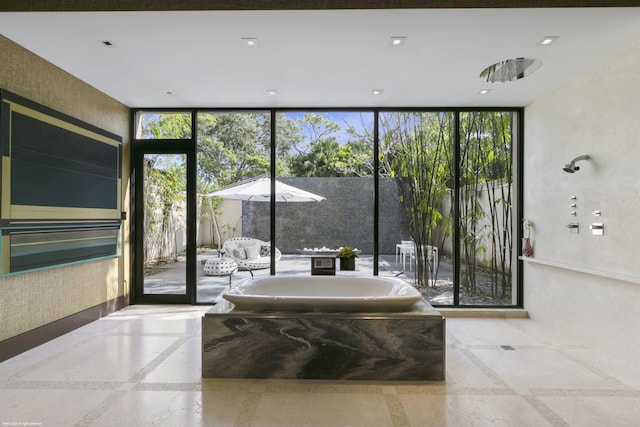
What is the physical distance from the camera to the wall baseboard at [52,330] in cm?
307

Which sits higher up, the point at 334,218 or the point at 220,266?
the point at 334,218

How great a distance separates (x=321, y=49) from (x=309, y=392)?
249cm

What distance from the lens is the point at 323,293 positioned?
3.93 m

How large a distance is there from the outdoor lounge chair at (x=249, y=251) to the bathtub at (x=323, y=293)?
0.95 metres

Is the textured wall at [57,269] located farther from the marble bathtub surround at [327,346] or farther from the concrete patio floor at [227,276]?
the marble bathtub surround at [327,346]

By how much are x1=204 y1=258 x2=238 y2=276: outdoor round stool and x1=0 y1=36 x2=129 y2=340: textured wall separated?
0.97 metres

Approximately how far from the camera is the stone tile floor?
7.27 feet

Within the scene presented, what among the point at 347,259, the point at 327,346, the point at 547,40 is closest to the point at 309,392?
the point at 327,346

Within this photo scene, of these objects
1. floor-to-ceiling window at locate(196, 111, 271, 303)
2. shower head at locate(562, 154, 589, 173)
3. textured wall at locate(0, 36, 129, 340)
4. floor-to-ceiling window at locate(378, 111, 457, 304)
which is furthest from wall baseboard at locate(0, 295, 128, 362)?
shower head at locate(562, 154, 589, 173)

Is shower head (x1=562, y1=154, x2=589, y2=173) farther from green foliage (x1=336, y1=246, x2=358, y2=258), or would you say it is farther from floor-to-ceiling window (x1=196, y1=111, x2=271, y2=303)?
floor-to-ceiling window (x1=196, y1=111, x2=271, y2=303)

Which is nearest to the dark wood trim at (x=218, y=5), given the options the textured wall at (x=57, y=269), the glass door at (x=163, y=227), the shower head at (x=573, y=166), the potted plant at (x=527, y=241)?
the textured wall at (x=57, y=269)

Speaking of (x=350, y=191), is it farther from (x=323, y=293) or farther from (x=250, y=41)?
(x=250, y=41)

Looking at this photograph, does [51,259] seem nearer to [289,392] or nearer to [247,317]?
[247,317]

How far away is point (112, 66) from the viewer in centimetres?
341
